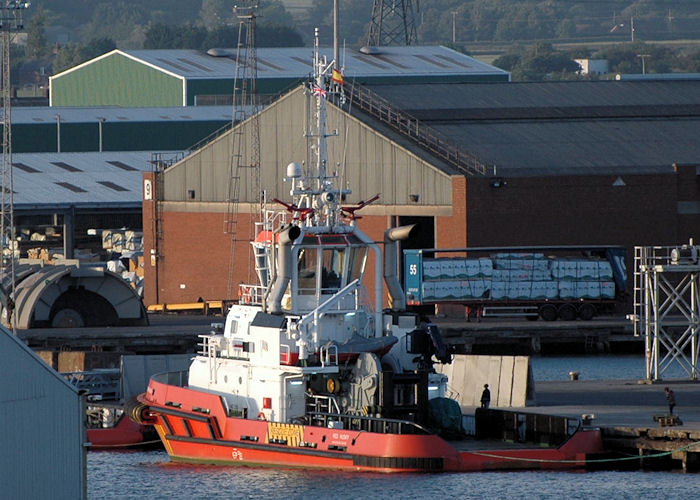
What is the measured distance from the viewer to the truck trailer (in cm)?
7544

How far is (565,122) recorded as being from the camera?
85.0 m

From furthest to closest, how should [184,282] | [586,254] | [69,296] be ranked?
[184,282] < [586,254] < [69,296]

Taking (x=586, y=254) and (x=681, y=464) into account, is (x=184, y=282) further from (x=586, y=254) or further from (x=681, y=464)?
(x=681, y=464)

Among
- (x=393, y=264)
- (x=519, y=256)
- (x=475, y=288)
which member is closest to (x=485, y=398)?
(x=393, y=264)

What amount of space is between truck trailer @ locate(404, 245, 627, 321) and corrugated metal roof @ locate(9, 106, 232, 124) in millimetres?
46704

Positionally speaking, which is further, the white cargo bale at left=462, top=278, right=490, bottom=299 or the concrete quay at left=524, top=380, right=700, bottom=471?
the white cargo bale at left=462, top=278, right=490, bottom=299

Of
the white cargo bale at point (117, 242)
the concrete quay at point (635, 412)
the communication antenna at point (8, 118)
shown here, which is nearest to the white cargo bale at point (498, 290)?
the communication antenna at point (8, 118)

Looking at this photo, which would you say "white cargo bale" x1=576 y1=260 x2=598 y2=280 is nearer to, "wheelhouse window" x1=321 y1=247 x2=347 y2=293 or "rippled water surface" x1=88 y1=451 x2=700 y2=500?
"wheelhouse window" x1=321 y1=247 x2=347 y2=293

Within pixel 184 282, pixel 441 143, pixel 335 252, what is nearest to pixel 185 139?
pixel 184 282

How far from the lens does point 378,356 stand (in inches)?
1761

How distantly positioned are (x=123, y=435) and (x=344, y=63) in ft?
→ 227

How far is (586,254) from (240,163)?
1665cm

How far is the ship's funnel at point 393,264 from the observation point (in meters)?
46.3

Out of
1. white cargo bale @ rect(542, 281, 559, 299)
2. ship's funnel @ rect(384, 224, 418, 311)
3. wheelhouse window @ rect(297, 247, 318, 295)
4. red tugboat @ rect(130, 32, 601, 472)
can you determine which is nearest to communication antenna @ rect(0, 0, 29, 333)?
red tugboat @ rect(130, 32, 601, 472)
